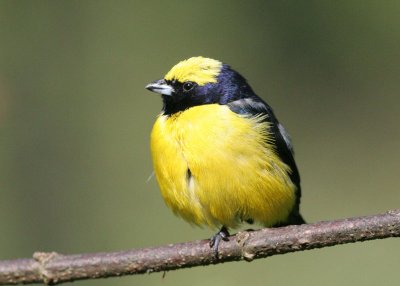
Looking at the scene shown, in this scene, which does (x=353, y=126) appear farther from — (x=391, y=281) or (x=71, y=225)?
(x=71, y=225)

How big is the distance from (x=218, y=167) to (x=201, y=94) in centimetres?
74

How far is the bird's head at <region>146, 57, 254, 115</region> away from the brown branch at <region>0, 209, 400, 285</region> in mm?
1516

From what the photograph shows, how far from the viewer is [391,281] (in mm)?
7836

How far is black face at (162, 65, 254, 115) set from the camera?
18.8 ft

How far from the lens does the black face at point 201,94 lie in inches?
225

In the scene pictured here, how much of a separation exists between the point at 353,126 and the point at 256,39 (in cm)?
182

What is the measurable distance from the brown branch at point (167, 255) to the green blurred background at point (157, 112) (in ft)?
12.2

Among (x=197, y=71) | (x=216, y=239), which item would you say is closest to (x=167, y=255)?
(x=216, y=239)

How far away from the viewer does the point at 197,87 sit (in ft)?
18.9

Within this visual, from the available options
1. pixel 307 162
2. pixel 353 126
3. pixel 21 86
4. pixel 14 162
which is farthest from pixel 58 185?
pixel 353 126

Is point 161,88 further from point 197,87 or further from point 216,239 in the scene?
point 216,239

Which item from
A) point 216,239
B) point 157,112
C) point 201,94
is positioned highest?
point 201,94

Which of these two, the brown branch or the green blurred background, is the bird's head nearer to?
the brown branch

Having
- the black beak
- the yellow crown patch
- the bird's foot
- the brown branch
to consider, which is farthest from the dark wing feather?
the brown branch
